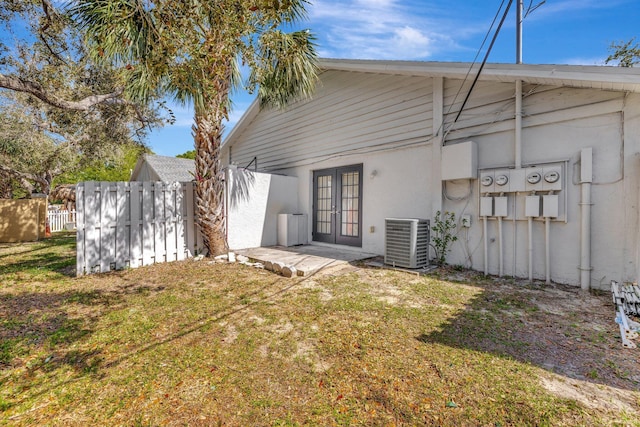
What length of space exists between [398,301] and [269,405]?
254 centimetres

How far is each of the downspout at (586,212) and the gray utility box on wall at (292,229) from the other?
20.9 ft

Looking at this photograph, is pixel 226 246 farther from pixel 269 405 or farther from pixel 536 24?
pixel 536 24

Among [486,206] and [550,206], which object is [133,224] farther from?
[550,206]

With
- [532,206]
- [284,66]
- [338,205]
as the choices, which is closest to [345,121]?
[338,205]

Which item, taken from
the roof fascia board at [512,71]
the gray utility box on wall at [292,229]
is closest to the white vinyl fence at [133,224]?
the gray utility box on wall at [292,229]

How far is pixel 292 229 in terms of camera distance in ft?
28.3

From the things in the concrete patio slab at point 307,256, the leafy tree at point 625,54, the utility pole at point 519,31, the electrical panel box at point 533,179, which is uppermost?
the leafy tree at point 625,54

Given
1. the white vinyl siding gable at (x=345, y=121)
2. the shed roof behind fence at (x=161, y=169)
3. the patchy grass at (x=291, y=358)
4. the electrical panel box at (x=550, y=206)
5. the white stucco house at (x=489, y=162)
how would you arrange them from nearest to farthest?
the patchy grass at (x=291, y=358)
the white stucco house at (x=489, y=162)
the electrical panel box at (x=550, y=206)
the white vinyl siding gable at (x=345, y=121)
the shed roof behind fence at (x=161, y=169)

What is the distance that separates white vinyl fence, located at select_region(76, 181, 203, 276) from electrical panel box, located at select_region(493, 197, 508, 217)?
21.3 feet

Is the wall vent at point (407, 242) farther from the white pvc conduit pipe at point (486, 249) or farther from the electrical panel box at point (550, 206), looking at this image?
the electrical panel box at point (550, 206)

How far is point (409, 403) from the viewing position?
2033 millimetres

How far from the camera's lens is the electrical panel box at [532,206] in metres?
4.92

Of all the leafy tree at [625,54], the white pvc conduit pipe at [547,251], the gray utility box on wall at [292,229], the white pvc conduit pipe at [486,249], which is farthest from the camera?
the leafy tree at [625,54]

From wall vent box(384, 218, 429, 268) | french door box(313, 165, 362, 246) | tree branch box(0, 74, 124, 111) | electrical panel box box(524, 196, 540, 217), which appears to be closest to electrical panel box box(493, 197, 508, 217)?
electrical panel box box(524, 196, 540, 217)
